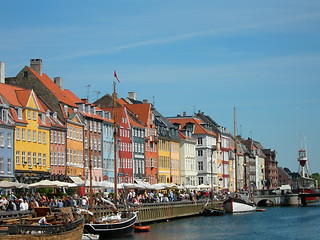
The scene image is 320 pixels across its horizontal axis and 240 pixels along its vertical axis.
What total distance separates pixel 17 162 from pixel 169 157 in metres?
54.6

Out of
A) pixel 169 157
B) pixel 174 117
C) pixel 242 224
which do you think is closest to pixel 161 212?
pixel 242 224

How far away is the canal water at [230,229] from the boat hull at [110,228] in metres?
1.11

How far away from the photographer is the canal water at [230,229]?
219 ft

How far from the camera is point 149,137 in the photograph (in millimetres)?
121562

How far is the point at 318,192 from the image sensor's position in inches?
5984

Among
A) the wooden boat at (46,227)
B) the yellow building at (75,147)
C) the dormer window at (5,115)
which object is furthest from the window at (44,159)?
the wooden boat at (46,227)

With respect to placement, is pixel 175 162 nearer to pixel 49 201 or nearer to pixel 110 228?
pixel 49 201

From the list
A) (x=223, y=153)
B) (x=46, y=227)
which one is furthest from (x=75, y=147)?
(x=223, y=153)

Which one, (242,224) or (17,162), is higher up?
(17,162)

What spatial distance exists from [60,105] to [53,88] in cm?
414

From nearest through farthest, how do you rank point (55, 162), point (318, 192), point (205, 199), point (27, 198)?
point (27, 198)
point (55, 162)
point (205, 199)
point (318, 192)

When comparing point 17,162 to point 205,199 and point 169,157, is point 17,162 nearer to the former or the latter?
point 205,199

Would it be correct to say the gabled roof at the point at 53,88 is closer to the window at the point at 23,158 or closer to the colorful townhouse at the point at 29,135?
the colorful townhouse at the point at 29,135

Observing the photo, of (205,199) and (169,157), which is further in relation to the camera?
(169,157)
